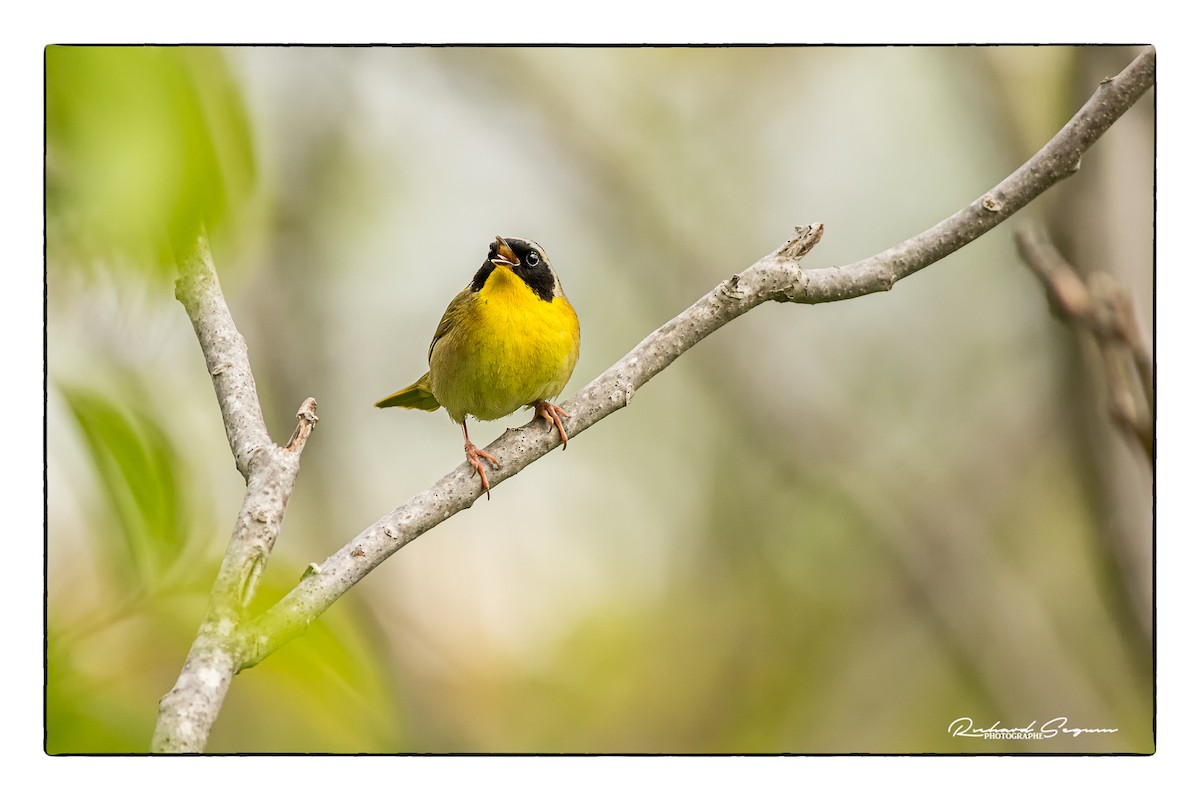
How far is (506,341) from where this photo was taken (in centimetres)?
295

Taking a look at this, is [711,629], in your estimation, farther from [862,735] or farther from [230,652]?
[230,652]

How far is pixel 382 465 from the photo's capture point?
3.37 metres

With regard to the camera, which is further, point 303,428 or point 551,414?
point 551,414

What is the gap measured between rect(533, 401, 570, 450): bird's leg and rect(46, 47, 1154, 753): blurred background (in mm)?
183

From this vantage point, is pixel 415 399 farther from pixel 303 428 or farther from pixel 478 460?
pixel 303 428

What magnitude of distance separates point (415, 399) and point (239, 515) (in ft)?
3.78

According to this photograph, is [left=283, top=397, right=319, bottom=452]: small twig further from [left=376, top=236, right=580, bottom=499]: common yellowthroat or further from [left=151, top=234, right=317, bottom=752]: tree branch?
[left=376, top=236, right=580, bottom=499]: common yellowthroat

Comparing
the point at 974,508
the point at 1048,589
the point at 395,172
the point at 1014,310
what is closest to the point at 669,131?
the point at 395,172

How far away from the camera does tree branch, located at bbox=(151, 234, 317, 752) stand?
183cm

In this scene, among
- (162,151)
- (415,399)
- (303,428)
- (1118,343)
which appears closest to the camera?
(162,151)

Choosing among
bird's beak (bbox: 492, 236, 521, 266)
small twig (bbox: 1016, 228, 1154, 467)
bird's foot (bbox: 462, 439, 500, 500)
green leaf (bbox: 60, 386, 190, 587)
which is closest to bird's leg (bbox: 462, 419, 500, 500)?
bird's foot (bbox: 462, 439, 500, 500)

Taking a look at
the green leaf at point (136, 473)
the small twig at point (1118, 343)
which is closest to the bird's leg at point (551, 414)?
the small twig at point (1118, 343)

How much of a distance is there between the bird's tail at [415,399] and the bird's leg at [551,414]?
475mm

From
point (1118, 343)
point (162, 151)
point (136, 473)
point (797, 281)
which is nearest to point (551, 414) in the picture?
point (797, 281)
